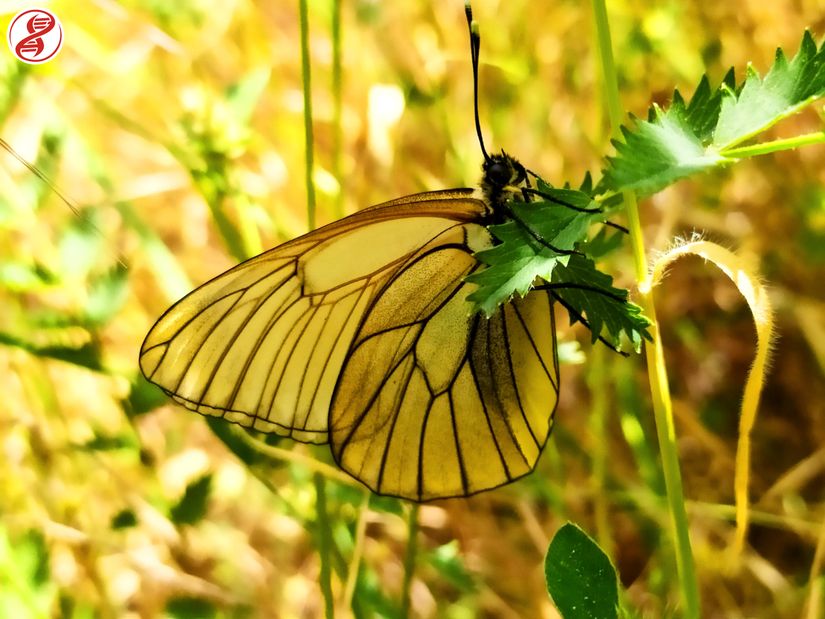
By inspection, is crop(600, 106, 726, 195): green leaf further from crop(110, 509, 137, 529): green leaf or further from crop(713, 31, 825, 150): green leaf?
crop(110, 509, 137, 529): green leaf

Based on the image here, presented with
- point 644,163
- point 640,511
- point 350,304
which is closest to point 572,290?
point 644,163

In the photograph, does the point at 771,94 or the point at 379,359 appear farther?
the point at 379,359

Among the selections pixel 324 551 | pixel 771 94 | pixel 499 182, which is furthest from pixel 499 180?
pixel 324 551

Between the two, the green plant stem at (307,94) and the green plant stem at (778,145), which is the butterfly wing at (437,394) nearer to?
the green plant stem at (307,94)

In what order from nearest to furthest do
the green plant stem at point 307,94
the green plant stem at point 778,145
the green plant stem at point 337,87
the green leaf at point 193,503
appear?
1. the green plant stem at point 778,145
2. the green plant stem at point 307,94
3. the green plant stem at point 337,87
4. the green leaf at point 193,503

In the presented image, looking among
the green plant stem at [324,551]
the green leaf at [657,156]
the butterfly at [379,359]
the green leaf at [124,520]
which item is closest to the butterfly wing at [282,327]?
the butterfly at [379,359]

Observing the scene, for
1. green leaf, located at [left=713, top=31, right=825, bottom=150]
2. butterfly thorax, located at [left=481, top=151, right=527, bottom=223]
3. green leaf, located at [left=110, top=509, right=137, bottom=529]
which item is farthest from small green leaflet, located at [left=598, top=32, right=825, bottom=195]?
green leaf, located at [left=110, top=509, right=137, bottom=529]

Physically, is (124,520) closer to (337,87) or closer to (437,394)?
(437,394)
